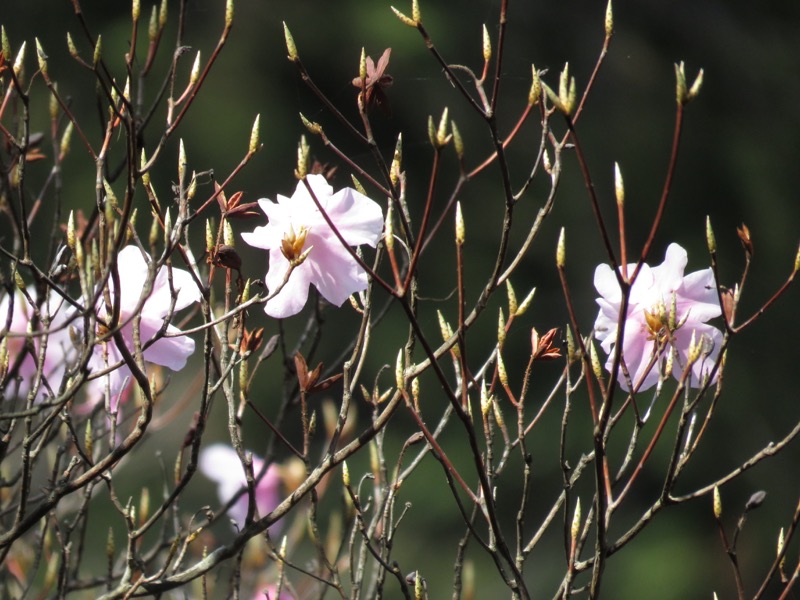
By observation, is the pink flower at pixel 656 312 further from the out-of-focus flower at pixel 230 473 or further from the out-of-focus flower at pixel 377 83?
the out-of-focus flower at pixel 230 473

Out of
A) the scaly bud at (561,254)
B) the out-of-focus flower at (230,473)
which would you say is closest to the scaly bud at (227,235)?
the scaly bud at (561,254)

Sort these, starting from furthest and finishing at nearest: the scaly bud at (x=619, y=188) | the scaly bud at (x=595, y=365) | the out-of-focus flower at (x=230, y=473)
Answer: the out-of-focus flower at (x=230, y=473)
the scaly bud at (x=595, y=365)
the scaly bud at (x=619, y=188)

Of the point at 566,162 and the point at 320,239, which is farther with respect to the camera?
the point at 566,162

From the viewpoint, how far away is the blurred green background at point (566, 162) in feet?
13.6

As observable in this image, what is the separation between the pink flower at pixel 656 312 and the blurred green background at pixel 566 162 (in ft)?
9.57

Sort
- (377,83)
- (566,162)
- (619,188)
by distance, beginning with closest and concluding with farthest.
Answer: (619,188)
(377,83)
(566,162)

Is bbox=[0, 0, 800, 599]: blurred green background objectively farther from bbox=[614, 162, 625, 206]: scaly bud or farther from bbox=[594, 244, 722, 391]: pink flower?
bbox=[614, 162, 625, 206]: scaly bud

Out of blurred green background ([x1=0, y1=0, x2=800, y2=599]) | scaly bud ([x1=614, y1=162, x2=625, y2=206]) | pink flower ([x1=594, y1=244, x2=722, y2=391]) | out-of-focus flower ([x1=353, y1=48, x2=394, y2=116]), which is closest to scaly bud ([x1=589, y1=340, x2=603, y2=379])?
pink flower ([x1=594, y1=244, x2=722, y2=391])

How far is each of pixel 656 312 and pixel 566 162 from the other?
12.5 ft

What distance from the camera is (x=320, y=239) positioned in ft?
3.14

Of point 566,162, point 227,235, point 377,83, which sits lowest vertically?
point 227,235


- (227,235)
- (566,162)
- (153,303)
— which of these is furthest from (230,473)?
(566,162)

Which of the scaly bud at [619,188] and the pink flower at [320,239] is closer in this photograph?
the scaly bud at [619,188]

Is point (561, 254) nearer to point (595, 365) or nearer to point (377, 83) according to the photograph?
point (595, 365)
